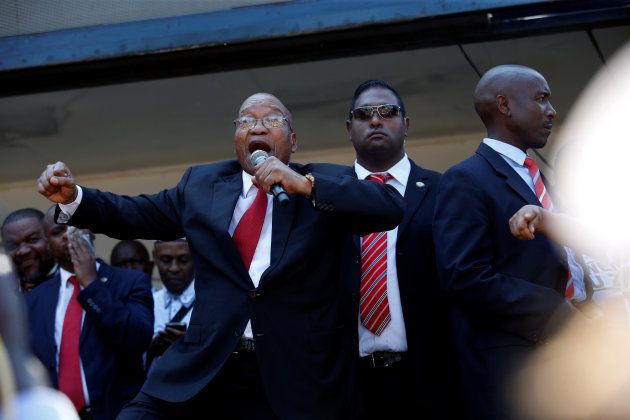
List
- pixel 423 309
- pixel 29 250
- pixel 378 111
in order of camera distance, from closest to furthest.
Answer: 1. pixel 423 309
2. pixel 378 111
3. pixel 29 250

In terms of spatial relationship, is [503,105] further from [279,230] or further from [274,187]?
[274,187]

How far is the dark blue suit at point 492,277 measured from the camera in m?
4.59

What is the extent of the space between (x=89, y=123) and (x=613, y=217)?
18.4 ft

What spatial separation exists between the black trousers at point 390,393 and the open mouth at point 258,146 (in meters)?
1.18

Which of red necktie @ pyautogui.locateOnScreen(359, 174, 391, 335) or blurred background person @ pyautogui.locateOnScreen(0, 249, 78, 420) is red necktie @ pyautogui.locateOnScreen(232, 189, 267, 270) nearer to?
red necktie @ pyautogui.locateOnScreen(359, 174, 391, 335)

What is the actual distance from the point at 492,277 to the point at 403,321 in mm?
750

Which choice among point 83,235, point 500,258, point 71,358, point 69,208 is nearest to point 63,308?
point 71,358

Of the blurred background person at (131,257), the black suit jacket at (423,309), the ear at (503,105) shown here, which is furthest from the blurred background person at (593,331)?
the blurred background person at (131,257)

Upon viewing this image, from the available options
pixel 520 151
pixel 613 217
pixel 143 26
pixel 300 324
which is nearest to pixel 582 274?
pixel 613 217

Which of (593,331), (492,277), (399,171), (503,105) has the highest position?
(503,105)

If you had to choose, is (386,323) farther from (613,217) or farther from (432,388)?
(613,217)

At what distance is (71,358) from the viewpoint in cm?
637

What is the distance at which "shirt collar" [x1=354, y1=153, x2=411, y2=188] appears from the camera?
569cm

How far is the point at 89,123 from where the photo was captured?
9.27 meters
